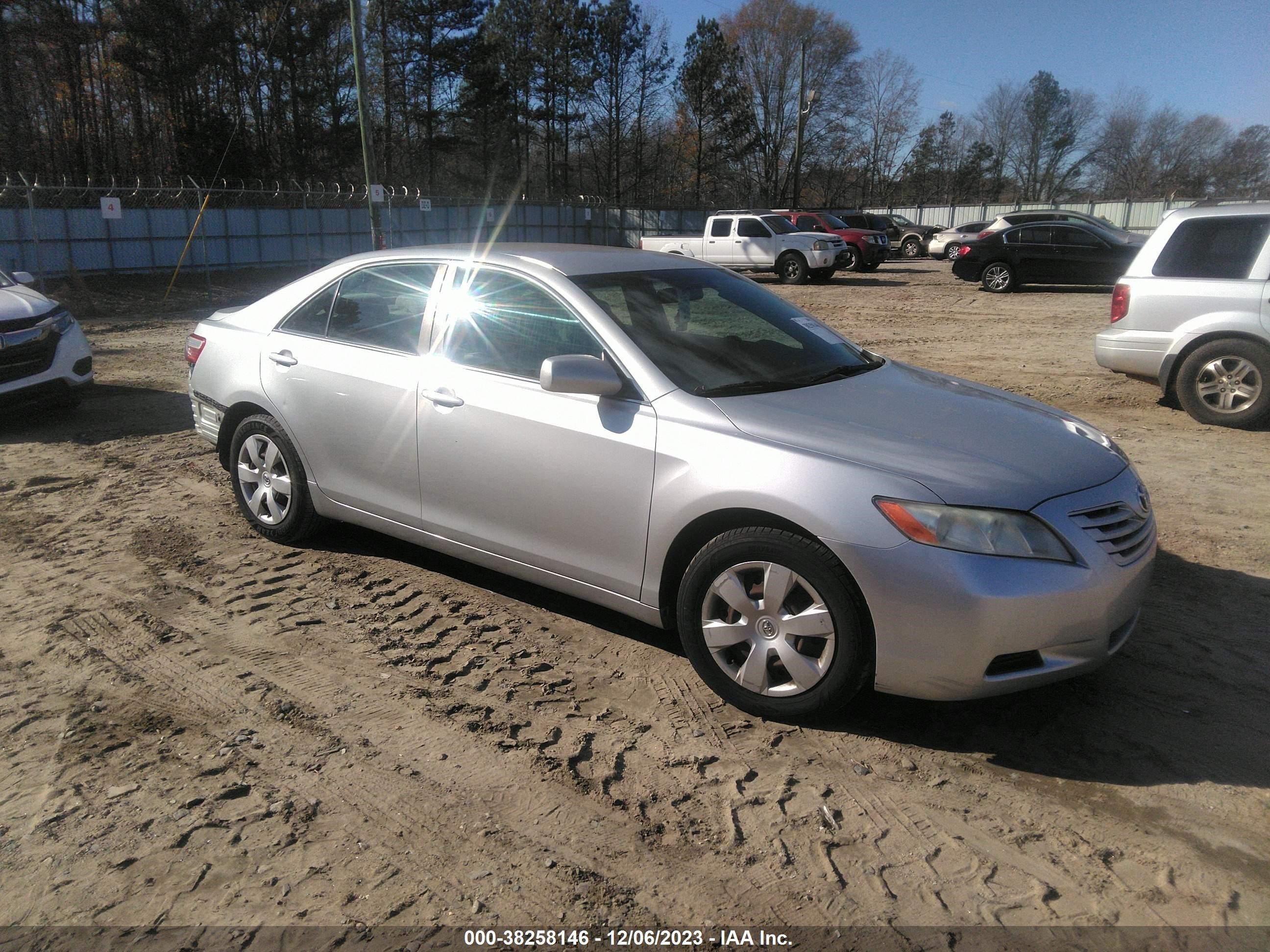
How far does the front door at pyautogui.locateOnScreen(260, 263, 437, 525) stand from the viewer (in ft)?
14.1

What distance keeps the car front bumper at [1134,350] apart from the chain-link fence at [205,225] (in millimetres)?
11807

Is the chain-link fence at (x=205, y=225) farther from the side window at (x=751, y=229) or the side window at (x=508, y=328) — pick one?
the side window at (x=508, y=328)

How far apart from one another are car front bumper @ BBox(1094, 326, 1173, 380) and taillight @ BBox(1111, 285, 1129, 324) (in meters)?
0.12

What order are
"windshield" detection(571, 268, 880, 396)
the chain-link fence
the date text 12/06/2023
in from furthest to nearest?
1. the chain-link fence
2. "windshield" detection(571, 268, 880, 396)
3. the date text 12/06/2023

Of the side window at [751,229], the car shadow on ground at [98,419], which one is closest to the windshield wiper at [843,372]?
the car shadow on ground at [98,419]

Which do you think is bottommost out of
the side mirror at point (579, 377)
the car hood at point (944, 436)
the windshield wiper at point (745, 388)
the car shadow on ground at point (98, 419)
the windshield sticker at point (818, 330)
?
the car shadow on ground at point (98, 419)

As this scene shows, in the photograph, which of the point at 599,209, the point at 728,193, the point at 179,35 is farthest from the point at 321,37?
the point at 728,193

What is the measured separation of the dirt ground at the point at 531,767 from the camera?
2.53 metres

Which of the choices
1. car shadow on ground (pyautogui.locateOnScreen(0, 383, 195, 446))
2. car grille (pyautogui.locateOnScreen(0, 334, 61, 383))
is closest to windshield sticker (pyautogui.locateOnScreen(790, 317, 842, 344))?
car shadow on ground (pyautogui.locateOnScreen(0, 383, 195, 446))

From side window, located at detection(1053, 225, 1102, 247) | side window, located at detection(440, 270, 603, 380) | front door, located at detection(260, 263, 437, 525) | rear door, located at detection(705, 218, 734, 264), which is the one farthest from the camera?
rear door, located at detection(705, 218, 734, 264)

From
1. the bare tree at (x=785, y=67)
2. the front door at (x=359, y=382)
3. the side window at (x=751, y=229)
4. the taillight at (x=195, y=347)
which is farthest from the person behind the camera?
the bare tree at (x=785, y=67)

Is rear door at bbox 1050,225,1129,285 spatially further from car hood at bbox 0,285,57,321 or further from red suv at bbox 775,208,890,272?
car hood at bbox 0,285,57,321

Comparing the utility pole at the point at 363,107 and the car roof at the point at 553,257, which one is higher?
the utility pole at the point at 363,107

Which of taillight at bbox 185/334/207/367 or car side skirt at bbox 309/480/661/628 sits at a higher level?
taillight at bbox 185/334/207/367
